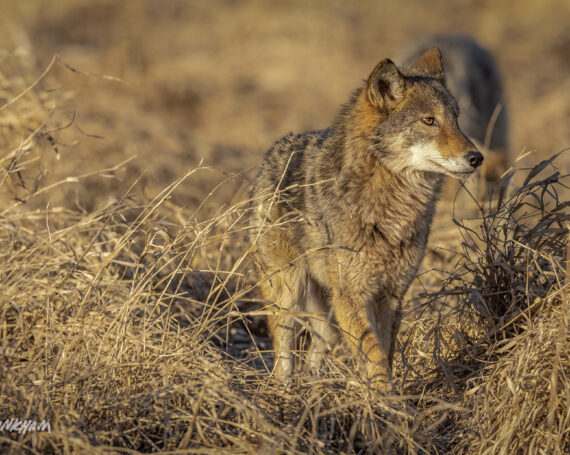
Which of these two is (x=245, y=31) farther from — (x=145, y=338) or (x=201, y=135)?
(x=145, y=338)

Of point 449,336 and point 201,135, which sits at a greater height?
point 201,135

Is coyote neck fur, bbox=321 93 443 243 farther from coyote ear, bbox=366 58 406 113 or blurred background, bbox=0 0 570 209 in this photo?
blurred background, bbox=0 0 570 209

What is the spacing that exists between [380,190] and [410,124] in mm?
448

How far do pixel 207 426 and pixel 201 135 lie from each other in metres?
9.11

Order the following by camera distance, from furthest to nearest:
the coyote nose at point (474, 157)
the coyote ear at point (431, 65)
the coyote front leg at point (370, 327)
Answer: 1. the coyote ear at point (431, 65)
2. the coyote front leg at point (370, 327)
3. the coyote nose at point (474, 157)

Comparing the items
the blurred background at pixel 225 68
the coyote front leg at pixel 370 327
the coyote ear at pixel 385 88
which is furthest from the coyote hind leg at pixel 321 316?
the blurred background at pixel 225 68

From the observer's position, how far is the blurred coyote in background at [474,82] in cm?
973

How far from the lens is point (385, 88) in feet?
13.9

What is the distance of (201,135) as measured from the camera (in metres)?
11.7

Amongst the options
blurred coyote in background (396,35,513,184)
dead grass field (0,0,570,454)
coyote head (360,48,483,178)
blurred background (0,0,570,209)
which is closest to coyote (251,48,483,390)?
coyote head (360,48,483,178)

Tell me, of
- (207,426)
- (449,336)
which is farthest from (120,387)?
(449,336)

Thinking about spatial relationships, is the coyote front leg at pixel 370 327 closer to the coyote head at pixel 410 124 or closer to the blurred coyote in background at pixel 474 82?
the coyote head at pixel 410 124

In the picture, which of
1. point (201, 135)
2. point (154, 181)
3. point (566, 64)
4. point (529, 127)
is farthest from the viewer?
point (566, 64)

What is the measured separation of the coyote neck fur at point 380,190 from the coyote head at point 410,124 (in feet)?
0.17
